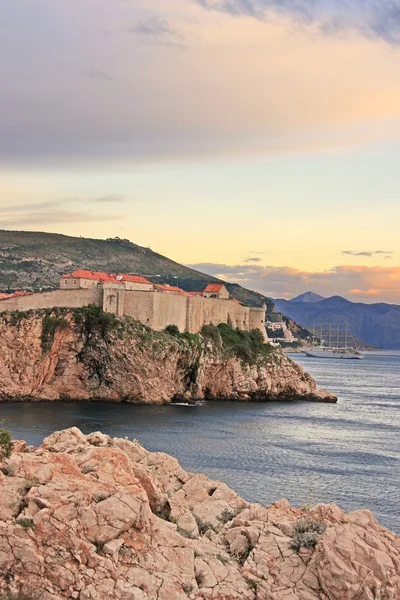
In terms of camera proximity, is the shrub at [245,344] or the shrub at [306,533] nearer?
the shrub at [306,533]

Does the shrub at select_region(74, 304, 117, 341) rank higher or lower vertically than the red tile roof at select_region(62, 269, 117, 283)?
lower

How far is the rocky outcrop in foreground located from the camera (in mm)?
11414

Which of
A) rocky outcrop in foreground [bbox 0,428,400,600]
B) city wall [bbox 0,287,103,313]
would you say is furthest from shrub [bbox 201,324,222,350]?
rocky outcrop in foreground [bbox 0,428,400,600]

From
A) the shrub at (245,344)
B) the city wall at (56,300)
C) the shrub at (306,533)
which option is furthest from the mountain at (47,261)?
the shrub at (306,533)

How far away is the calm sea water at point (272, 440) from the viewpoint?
104 feet

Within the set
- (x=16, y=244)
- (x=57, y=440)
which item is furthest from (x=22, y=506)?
(x=16, y=244)

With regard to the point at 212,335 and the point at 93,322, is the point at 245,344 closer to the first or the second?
the point at 212,335

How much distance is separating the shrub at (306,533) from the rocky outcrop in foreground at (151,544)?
20mm

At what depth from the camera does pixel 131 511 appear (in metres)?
12.5

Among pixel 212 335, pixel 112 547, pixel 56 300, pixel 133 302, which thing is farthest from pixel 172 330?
pixel 112 547

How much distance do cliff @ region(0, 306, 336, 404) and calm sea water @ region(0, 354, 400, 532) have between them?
2782mm

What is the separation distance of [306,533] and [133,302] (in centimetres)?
5511

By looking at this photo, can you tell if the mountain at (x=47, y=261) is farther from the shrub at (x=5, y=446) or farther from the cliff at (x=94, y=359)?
the shrub at (x=5, y=446)

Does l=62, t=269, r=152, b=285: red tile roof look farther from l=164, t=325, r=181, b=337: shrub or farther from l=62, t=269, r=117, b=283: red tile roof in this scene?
l=164, t=325, r=181, b=337: shrub
